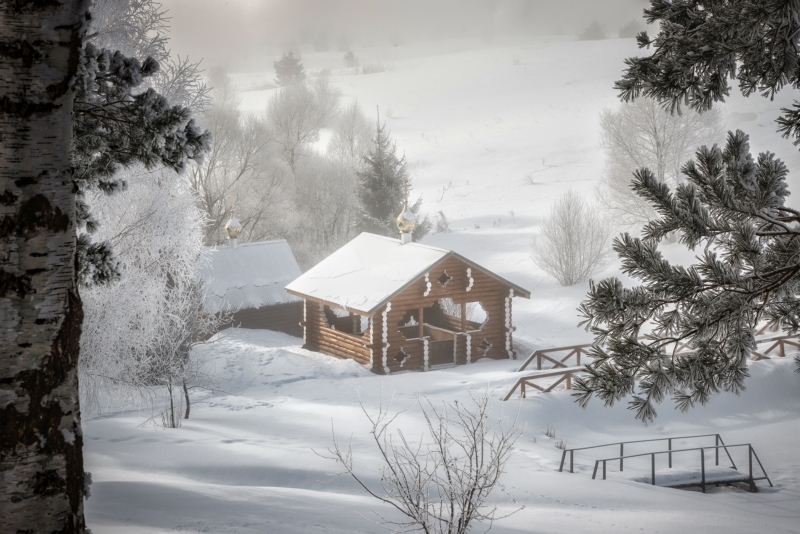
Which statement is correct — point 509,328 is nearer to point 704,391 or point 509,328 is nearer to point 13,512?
point 704,391

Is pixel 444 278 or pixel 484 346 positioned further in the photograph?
pixel 484 346

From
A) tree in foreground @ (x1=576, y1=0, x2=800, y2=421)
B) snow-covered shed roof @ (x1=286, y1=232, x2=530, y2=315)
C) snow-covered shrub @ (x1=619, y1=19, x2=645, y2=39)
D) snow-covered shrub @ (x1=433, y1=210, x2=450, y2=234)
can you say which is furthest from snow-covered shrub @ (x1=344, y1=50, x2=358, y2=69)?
tree in foreground @ (x1=576, y1=0, x2=800, y2=421)

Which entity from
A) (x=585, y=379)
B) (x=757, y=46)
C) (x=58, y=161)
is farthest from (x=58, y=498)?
(x=757, y=46)

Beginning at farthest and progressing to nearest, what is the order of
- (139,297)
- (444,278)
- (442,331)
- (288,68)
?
(288,68) → (442,331) → (444,278) → (139,297)

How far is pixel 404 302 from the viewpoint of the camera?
72.9ft

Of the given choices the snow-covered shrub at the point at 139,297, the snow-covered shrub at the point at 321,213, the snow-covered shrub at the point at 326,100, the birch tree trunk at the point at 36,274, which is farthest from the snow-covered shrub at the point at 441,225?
the birch tree trunk at the point at 36,274

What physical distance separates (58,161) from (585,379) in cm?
388

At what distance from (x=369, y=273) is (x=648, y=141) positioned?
21401 millimetres

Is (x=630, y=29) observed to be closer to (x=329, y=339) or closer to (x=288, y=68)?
(x=288, y=68)

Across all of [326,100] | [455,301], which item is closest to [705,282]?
[455,301]

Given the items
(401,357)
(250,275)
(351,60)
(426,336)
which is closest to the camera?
(401,357)

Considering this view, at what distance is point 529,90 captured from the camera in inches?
3063

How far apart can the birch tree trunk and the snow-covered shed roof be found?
17464mm

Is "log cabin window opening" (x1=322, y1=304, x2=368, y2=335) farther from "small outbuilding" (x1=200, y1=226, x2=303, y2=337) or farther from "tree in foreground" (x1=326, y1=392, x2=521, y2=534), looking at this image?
"tree in foreground" (x1=326, y1=392, x2=521, y2=534)
